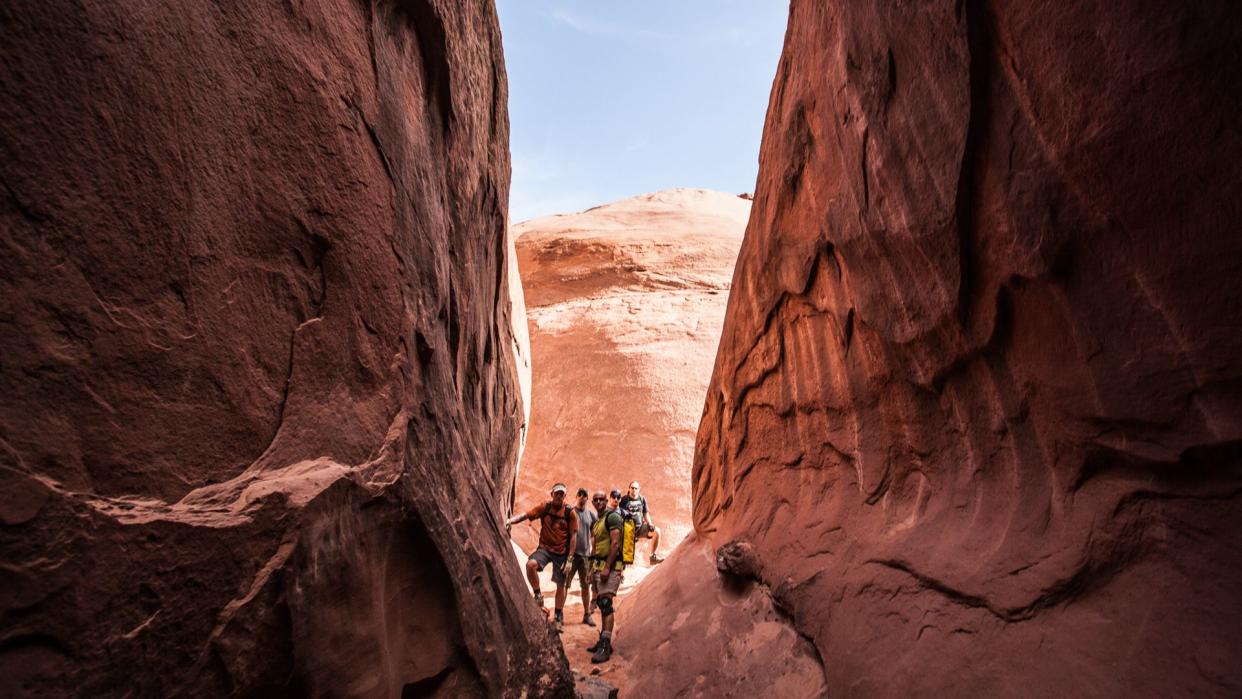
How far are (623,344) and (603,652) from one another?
408 inches

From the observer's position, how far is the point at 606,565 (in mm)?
6324

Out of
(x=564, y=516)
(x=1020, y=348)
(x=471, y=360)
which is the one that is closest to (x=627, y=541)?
(x=564, y=516)

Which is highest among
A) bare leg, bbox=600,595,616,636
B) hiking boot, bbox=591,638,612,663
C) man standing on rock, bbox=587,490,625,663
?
man standing on rock, bbox=587,490,625,663

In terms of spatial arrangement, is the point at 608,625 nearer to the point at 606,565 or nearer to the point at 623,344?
the point at 606,565

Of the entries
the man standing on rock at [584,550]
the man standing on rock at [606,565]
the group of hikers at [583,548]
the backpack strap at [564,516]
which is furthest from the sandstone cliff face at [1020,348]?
the man standing on rock at [584,550]

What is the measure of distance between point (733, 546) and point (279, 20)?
15.2 ft

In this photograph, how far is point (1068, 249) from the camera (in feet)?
9.14

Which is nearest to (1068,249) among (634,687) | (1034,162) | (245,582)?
(1034,162)

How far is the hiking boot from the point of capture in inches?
216

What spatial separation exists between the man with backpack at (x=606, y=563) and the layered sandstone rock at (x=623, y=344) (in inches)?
242

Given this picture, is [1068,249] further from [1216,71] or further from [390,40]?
[390,40]

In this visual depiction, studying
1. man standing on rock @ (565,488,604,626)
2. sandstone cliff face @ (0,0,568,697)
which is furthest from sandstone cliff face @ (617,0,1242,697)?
sandstone cliff face @ (0,0,568,697)

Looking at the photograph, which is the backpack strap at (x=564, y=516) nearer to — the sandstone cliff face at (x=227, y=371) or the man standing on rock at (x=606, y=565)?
the man standing on rock at (x=606, y=565)

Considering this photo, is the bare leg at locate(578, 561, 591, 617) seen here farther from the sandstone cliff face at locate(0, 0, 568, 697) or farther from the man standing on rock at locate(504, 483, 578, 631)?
the sandstone cliff face at locate(0, 0, 568, 697)
